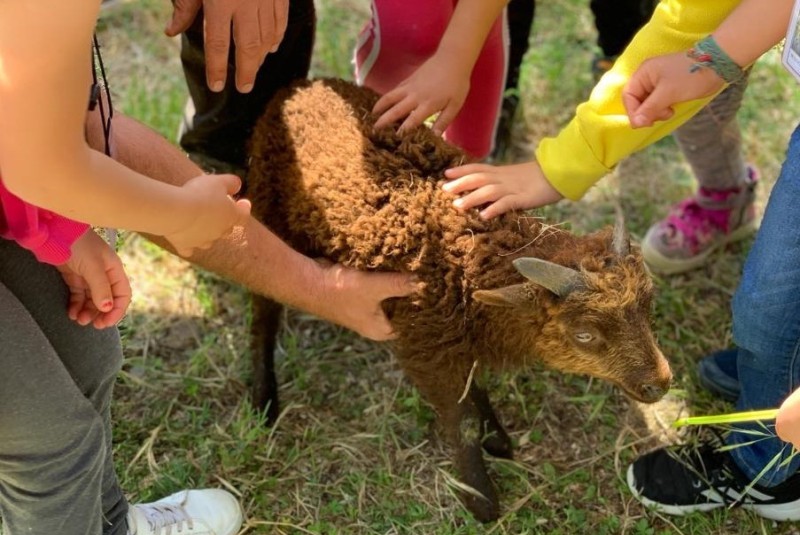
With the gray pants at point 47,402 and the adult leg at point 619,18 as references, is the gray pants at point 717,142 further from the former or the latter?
the gray pants at point 47,402

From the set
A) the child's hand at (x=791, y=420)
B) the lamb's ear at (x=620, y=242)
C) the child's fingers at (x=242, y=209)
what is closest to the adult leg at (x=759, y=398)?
the lamb's ear at (x=620, y=242)

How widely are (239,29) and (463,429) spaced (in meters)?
1.66

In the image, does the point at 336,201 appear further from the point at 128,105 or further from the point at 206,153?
the point at 128,105

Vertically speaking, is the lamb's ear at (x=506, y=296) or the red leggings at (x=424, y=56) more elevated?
the red leggings at (x=424, y=56)

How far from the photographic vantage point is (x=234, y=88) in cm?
366

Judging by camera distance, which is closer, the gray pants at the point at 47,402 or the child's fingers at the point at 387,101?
the gray pants at the point at 47,402

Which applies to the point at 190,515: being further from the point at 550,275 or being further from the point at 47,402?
the point at 550,275

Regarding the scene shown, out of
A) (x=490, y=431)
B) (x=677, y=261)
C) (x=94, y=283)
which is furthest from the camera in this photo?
(x=677, y=261)

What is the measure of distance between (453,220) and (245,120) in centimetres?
126

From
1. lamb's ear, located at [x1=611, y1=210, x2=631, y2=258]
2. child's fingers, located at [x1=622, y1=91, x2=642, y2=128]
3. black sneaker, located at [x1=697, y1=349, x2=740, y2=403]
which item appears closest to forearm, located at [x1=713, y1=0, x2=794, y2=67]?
child's fingers, located at [x1=622, y1=91, x2=642, y2=128]

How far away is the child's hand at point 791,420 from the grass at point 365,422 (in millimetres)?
1032

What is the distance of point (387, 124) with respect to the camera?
321cm

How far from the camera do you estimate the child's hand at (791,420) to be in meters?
2.38

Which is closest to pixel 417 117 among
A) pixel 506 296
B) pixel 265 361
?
pixel 506 296
